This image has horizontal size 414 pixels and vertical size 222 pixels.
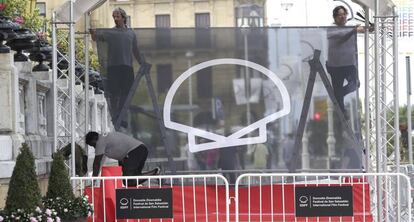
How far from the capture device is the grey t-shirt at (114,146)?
13039 mm

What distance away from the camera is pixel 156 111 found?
13453 mm

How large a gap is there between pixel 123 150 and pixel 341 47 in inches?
137

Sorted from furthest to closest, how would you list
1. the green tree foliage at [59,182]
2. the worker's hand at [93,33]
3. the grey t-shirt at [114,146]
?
the worker's hand at [93,33], the grey t-shirt at [114,146], the green tree foliage at [59,182]

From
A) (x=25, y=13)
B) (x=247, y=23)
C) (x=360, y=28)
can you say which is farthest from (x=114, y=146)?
(x=25, y=13)

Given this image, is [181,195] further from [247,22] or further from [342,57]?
[247,22]

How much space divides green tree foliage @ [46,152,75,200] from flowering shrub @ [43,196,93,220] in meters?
0.08

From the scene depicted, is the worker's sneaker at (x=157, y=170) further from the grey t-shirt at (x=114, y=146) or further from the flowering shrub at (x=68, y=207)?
the flowering shrub at (x=68, y=207)

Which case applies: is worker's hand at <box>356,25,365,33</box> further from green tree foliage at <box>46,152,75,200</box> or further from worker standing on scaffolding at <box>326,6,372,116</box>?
green tree foliage at <box>46,152,75,200</box>

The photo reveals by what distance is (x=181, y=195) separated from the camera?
12.2m

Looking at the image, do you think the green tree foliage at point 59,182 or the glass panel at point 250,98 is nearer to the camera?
the green tree foliage at point 59,182

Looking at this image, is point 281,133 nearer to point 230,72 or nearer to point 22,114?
point 230,72

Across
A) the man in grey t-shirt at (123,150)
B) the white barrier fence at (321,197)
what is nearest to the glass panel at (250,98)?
the man in grey t-shirt at (123,150)

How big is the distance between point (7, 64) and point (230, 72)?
3.19m

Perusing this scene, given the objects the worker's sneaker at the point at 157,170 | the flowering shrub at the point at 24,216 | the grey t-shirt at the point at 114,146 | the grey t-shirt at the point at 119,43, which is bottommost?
the flowering shrub at the point at 24,216
